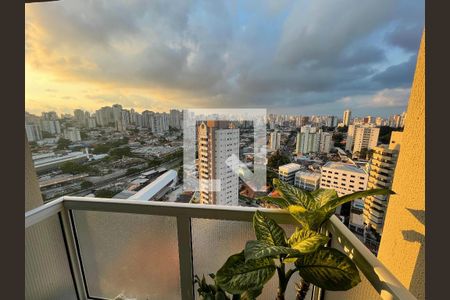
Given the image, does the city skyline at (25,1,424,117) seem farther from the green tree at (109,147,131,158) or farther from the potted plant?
the potted plant

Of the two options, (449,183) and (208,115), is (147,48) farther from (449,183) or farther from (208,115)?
(449,183)

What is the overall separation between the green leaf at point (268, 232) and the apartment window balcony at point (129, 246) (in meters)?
0.26

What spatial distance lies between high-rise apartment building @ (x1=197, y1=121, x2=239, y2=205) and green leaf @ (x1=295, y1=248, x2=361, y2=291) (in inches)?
26.1

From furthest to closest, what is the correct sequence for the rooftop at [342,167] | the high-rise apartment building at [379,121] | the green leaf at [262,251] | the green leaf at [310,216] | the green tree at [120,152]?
the green tree at [120,152]
the rooftop at [342,167]
the high-rise apartment building at [379,121]
the green leaf at [310,216]
the green leaf at [262,251]

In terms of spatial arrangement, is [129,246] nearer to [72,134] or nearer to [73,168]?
[73,168]

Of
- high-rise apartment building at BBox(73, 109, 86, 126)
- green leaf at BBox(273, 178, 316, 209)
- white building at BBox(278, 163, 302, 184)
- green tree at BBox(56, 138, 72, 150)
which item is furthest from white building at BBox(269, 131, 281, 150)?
green tree at BBox(56, 138, 72, 150)

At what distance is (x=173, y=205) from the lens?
129 centimetres

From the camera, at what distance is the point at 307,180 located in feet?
4.07

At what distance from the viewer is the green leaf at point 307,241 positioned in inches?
29.3

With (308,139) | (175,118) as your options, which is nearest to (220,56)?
(175,118)

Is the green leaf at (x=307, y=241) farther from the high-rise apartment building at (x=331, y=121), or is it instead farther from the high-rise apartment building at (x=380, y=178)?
the high-rise apartment building at (x=331, y=121)

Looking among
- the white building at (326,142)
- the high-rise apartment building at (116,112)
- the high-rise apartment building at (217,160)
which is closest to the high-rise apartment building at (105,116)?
the high-rise apartment building at (116,112)

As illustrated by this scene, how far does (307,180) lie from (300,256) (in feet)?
1.84

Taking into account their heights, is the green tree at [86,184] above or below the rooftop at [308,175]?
below
